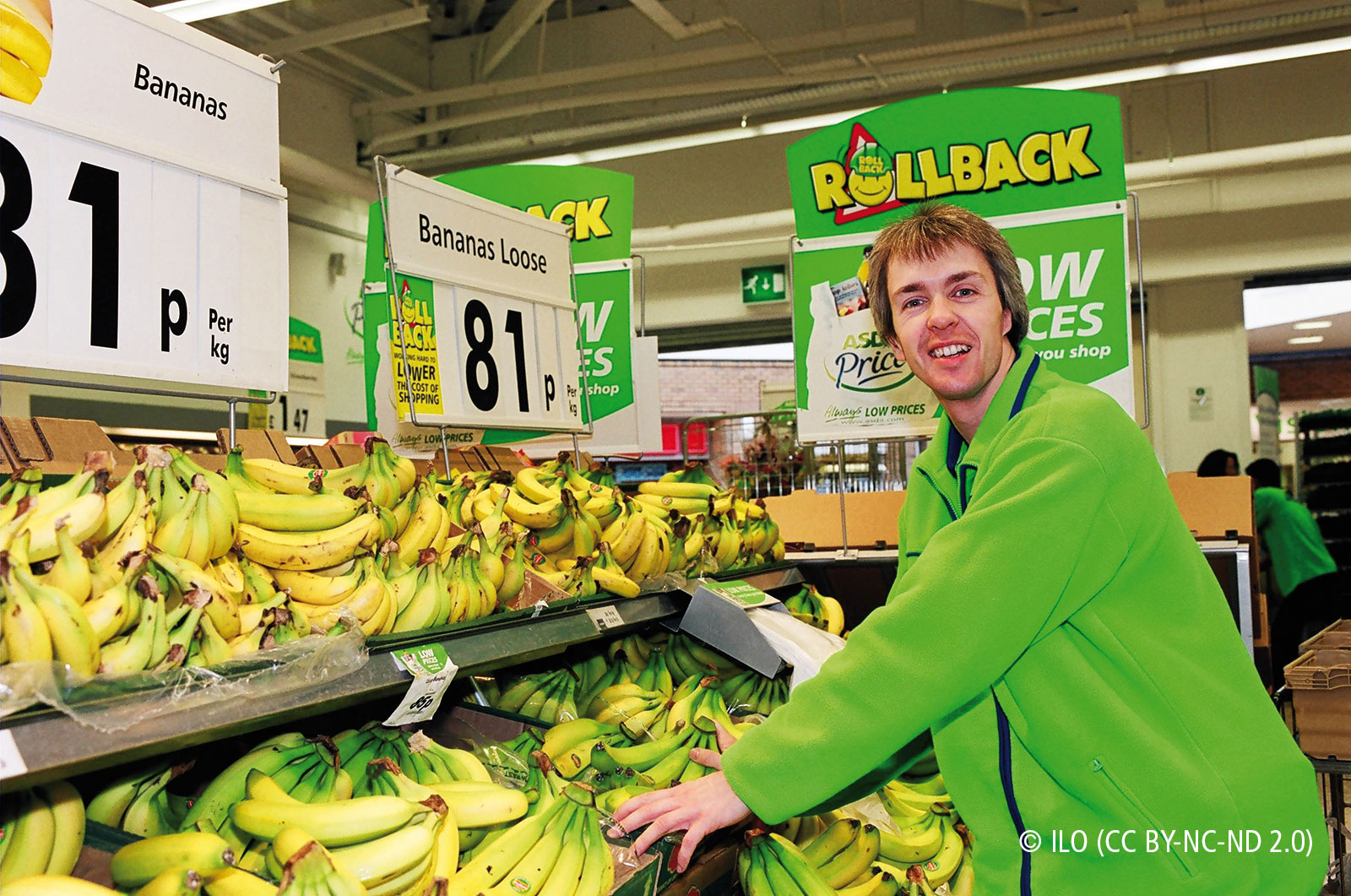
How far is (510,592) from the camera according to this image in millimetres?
2176

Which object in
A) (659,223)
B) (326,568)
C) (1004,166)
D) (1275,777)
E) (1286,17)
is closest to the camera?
(1275,777)

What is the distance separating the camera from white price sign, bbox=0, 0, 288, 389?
174 centimetres

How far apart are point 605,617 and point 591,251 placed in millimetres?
3367

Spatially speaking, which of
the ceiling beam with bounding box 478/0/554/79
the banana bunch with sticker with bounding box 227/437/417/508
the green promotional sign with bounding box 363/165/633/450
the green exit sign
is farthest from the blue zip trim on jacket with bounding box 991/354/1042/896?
the green exit sign

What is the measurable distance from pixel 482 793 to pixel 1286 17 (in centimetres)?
760

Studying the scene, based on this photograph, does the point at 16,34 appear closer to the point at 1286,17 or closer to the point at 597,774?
the point at 597,774

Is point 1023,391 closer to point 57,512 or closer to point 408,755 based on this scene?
point 408,755

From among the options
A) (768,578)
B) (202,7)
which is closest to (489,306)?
Result: (768,578)

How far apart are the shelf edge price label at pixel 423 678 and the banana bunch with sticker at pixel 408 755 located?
3.8 inches

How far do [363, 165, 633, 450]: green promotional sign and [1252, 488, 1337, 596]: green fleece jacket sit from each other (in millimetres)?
4825

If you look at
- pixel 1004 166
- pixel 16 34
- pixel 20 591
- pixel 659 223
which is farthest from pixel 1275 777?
pixel 659 223

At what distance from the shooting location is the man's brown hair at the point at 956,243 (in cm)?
174

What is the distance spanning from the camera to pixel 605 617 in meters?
2.16

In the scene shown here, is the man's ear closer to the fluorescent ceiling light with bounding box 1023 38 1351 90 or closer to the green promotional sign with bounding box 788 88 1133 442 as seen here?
the green promotional sign with bounding box 788 88 1133 442
